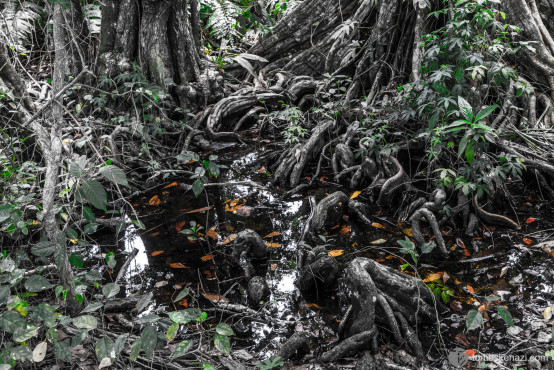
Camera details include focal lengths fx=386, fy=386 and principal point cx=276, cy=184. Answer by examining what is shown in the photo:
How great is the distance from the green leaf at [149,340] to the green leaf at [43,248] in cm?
77

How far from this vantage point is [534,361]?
93.3 inches

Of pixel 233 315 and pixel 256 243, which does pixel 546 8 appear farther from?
pixel 233 315

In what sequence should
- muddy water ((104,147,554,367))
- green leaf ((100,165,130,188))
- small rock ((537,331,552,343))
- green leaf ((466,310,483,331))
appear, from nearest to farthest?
green leaf ((100,165,130,188))
green leaf ((466,310,483,331))
small rock ((537,331,552,343))
muddy water ((104,147,554,367))

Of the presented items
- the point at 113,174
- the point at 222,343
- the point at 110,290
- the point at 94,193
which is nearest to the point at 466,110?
the point at 222,343

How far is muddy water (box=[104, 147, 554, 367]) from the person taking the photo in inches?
110

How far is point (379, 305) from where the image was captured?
109 inches

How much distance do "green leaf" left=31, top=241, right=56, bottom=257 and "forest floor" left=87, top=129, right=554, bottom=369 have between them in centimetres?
106

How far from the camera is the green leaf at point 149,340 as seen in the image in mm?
2068

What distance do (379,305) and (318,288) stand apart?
649 millimetres

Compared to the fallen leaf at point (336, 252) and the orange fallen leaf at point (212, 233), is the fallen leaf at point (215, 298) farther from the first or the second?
the fallen leaf at point (336, 252)

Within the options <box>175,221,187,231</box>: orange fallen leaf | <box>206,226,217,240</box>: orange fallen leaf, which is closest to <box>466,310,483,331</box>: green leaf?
<box>206,226,217,240</box>: orange fallen leaf

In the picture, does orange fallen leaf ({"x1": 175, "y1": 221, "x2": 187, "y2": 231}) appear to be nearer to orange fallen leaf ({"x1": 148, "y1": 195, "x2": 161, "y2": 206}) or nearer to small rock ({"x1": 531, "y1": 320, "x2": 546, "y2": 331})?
orange fallen leaf ({"x1": 148, "y1": 195, "x2": 161, "y2": 206})

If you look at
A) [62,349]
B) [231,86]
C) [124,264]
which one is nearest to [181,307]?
[124,264]

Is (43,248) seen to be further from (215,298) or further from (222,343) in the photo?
(215,298)
